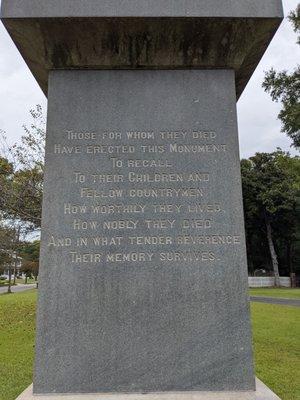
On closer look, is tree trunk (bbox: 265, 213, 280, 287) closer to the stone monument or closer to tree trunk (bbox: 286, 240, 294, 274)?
tree trunk (bbox: 286, 240, 294, 274)

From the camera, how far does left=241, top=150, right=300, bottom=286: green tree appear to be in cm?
4766

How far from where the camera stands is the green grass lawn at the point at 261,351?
22.9 ft

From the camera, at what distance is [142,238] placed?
4297mm

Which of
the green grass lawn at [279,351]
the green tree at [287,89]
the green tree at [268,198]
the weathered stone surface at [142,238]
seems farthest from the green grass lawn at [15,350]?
the green tree at [268,198]

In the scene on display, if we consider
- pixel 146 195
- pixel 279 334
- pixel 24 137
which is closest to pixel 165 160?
pixel 146 195

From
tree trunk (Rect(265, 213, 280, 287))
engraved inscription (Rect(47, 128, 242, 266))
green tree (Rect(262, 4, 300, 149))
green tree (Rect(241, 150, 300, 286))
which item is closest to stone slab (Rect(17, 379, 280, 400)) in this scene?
engraved inscription (Rect(47, 128, 242, 266))

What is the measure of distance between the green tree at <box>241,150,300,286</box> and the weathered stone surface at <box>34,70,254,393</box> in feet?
142

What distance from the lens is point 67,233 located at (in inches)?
169

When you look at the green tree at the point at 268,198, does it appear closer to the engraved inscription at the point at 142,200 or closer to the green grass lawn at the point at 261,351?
the green grass lawn at the point at 261,351

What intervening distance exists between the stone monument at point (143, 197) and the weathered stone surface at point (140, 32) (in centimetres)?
1

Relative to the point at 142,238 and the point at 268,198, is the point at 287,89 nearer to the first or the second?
the point at 142,238

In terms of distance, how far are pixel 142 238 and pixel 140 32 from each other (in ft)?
6.43

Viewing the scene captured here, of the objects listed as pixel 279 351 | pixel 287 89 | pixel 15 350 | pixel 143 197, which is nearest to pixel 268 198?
pixel 287 89

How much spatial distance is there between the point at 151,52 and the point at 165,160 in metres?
1.08
